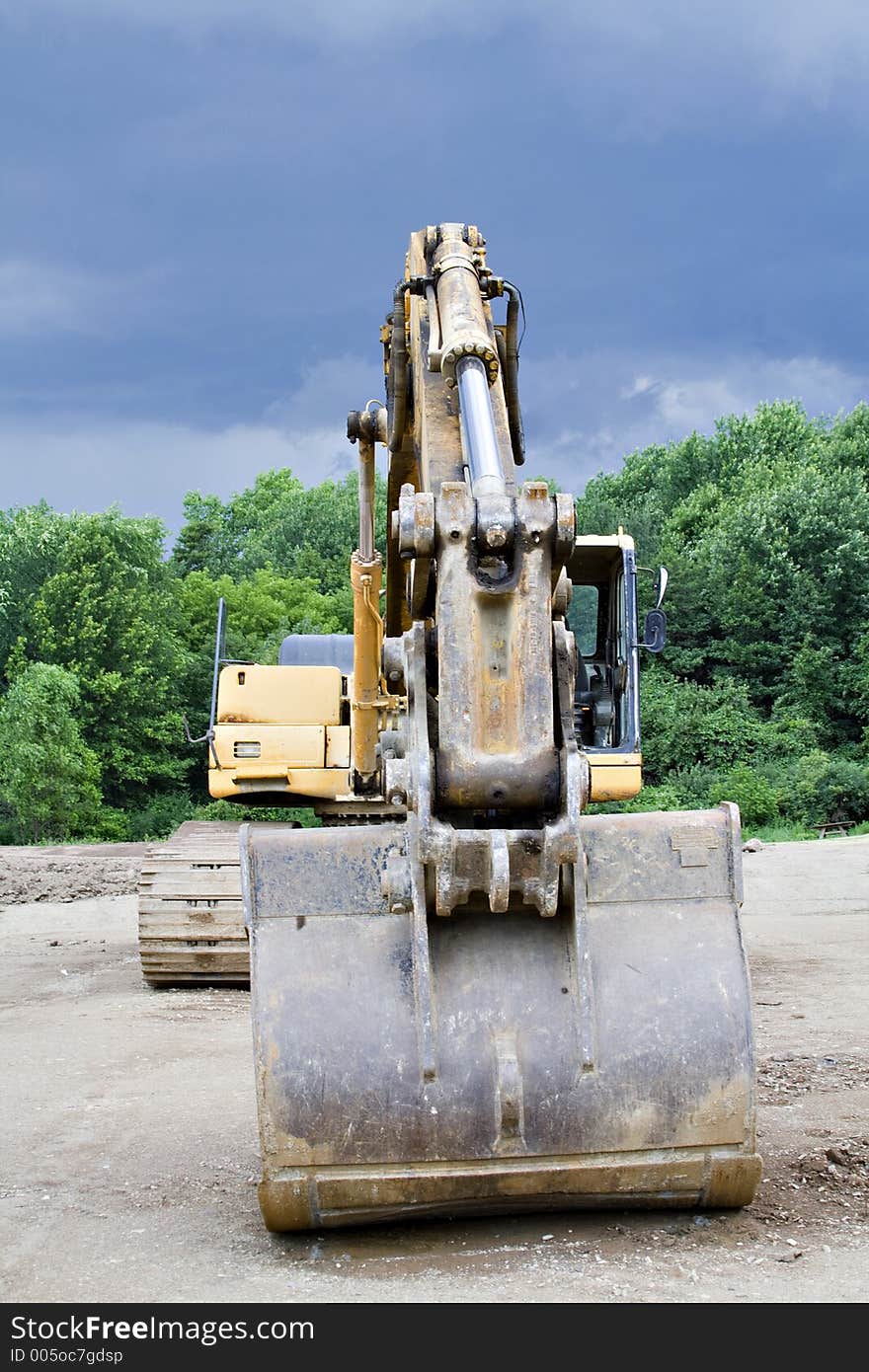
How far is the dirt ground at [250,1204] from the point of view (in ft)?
12.9

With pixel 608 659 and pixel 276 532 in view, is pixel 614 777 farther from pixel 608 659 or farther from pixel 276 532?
pixel 276 532

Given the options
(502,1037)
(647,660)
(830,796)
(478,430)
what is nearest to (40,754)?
(647,660)

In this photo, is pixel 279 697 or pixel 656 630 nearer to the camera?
pixel 656 630

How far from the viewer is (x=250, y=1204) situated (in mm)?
4832

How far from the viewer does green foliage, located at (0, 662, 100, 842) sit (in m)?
29.8

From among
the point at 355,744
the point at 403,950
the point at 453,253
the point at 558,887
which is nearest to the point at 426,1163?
the point at 403,950

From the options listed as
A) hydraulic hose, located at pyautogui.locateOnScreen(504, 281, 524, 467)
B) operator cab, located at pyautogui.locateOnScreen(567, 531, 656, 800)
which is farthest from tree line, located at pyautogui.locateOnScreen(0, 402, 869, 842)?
hydraulic hose, located at pyautogui.locateOnScreen(504, 281, 524, 467)

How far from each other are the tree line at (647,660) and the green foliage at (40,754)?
45 mm

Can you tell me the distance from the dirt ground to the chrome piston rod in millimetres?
2301

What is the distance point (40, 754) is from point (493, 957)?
26.5 meters

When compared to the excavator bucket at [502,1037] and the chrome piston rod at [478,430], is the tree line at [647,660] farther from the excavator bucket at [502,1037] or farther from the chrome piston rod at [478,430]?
the excavator bucket at [502,1037]

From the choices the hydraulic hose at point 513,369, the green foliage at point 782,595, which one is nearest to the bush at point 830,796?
the green foliage at point 782,595

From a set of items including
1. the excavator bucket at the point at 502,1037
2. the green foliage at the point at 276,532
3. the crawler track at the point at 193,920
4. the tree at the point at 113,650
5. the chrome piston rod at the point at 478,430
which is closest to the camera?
the excavator bucket at the point at 502,1037

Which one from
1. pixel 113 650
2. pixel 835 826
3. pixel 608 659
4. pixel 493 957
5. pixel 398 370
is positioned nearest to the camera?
pixel 493 957
